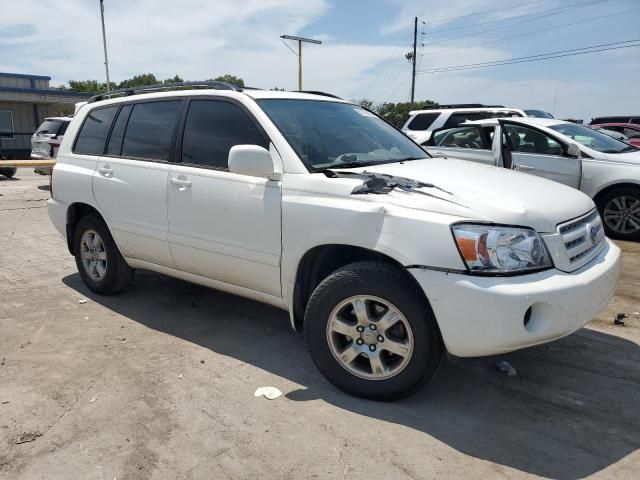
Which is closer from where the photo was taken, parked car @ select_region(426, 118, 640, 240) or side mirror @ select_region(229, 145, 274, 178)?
side mirror @ select_region(229, 145, 274, 178)

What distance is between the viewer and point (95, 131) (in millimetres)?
5102

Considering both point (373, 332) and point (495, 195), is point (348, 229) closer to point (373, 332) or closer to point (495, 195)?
point (373, 332)

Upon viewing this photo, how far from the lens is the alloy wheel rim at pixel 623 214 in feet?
24.3

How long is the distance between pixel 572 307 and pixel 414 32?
42.1 meters

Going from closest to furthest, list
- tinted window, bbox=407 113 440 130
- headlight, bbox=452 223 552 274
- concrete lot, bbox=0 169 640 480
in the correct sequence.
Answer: concrete lot, bbox=0 169 640 480
headlight, bbox=452 223 552 274
tinted window, bbox=407 113 440 130

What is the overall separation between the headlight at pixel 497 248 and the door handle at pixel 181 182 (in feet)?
6.85

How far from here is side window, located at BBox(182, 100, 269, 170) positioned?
3.87 meters

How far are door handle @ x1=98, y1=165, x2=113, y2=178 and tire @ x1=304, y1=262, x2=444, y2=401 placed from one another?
2393 mm

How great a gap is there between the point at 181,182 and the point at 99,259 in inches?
62.8

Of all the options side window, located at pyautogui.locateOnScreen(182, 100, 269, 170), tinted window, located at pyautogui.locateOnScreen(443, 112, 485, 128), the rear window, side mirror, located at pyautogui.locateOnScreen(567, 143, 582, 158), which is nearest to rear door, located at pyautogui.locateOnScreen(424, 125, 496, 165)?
side mirror, located at pyautogui.locateOnScreen(567, 143, 582, 158)

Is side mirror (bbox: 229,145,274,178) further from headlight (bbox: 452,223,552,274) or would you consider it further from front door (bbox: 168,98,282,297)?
headlight (bbox: 452,223,552,274)

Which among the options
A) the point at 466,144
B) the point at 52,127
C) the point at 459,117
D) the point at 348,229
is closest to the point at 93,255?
the point at 348,229

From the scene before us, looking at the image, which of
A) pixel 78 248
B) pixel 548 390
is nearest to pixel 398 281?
pixel 548 390

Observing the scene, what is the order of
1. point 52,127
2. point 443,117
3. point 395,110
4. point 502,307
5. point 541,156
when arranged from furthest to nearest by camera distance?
point 395,110 → point 52,127 → point 443,117 → point 541,156 → point 502,307
